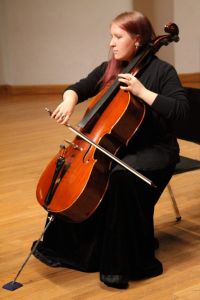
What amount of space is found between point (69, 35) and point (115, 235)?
497 cm

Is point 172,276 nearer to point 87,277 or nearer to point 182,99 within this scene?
point 87,277

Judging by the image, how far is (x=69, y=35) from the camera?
7004 mm

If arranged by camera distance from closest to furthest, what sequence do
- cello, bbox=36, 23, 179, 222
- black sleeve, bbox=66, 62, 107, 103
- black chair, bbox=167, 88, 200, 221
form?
cello, bbox=36, 23, 179, 222 → black sleeve, bbox=66, 62, 107, 103 → black chair, bbox=167, 88, 200, 221

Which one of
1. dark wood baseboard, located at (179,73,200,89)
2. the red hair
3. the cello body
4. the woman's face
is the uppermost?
the red hair

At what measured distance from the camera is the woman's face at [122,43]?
7.97 feet

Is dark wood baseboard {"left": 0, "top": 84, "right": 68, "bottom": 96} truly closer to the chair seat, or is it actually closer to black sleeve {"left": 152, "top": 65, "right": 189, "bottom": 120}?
the chair seat

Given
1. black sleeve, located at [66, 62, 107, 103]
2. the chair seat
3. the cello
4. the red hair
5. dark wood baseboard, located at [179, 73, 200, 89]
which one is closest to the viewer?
the cello

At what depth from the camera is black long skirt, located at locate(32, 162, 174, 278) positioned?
7.70ft

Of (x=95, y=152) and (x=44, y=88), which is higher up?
(x=95, y=152)

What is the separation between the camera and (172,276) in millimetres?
2441

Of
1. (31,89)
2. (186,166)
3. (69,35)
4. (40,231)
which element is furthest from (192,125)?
(31,89)

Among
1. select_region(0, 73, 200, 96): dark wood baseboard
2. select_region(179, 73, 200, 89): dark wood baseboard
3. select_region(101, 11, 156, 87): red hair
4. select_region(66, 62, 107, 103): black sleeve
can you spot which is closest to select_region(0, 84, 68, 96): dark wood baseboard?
select_region(0, 73, 200, 96): dark wood baseboard

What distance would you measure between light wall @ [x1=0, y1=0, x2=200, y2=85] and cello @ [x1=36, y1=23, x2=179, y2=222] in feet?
14.8

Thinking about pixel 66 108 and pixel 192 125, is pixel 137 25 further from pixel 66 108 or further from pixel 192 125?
pixel 192 125
